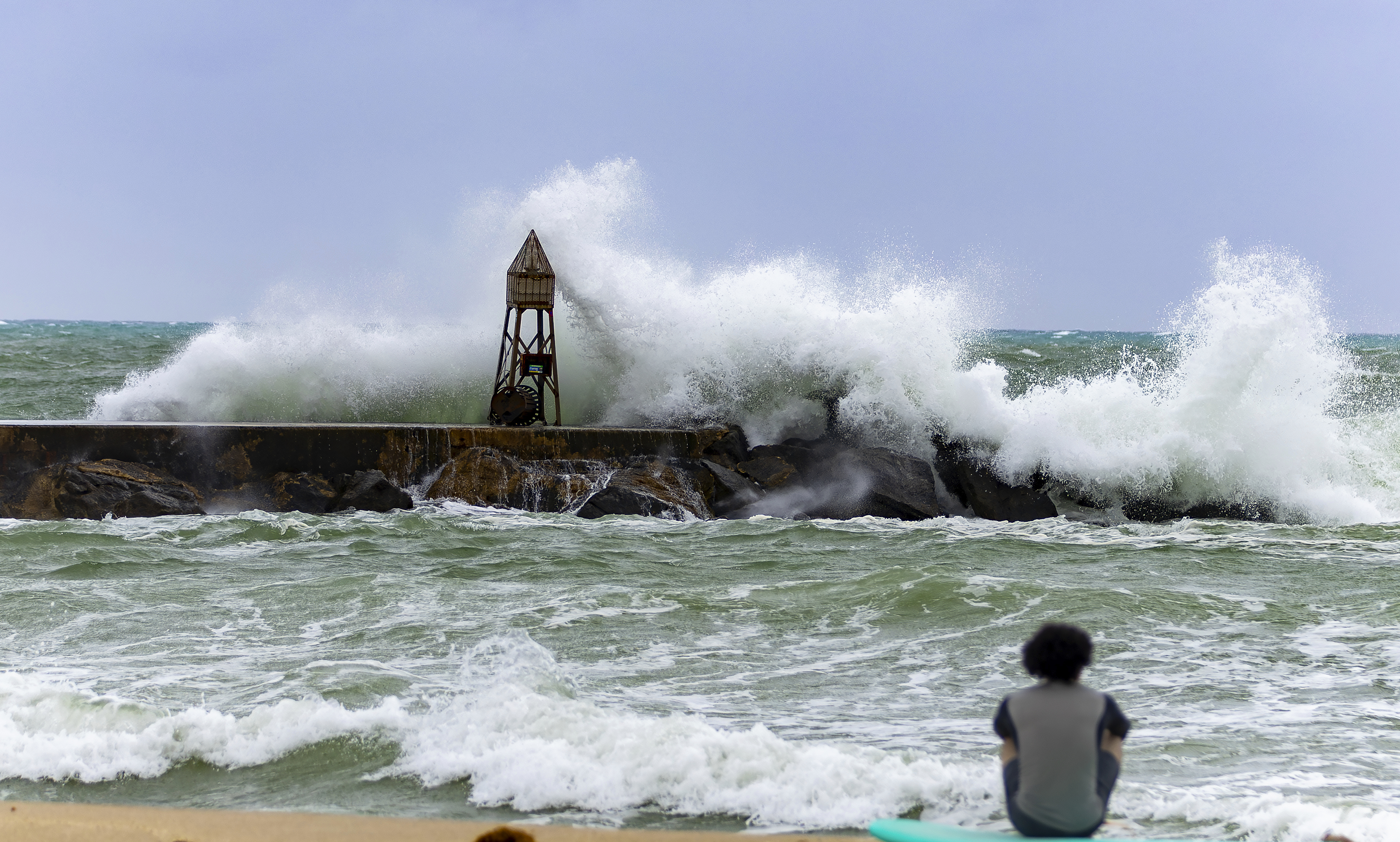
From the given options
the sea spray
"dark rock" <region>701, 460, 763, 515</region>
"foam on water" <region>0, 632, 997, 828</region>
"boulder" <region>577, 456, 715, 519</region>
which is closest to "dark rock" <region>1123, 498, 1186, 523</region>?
the sea spray

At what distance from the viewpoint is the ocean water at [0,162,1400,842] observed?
3623 millimetres

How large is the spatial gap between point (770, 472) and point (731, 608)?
4.56 m

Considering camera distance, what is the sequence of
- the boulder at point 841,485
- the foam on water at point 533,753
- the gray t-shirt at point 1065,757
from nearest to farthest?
1. the gray t-shirt at point 1065,757
2. the foam on water at point 533,753
3. the boulder at point 841,485

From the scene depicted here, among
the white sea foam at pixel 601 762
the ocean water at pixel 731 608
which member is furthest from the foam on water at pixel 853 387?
the white sea foam at pixel 601 762

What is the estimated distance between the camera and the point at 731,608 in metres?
6.35

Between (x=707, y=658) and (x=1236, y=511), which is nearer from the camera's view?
(x=707, y=658)

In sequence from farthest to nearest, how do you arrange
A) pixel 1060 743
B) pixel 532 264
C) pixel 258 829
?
pixel 532 264 < pixel 258 829 < pixel 1060 743

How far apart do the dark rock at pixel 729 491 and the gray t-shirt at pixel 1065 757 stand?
26.3ft

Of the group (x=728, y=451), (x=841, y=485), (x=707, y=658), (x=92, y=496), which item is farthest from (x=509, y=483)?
(x=707, y=658)

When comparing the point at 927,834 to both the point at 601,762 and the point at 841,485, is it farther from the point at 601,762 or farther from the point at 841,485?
the point at 841,485

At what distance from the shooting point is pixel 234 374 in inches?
527

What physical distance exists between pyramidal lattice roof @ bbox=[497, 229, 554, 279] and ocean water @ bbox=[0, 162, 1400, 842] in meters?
1.24

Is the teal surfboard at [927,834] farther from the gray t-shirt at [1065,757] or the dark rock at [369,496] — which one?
the dark rock at [369,496]

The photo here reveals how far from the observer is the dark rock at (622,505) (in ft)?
32.8
